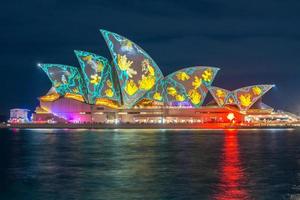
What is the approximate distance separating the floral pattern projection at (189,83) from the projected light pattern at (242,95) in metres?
5.60

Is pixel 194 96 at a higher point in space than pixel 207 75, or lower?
lower

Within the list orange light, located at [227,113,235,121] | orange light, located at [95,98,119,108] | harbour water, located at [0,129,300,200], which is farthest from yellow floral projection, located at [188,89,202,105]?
harbour water, located at [0,129,300,200]

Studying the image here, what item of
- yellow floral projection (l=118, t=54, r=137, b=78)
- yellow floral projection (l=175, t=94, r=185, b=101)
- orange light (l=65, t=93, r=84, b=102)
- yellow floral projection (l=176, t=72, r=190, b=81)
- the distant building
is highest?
yellow floral projection (l=118, t=54, r=137, b=78)

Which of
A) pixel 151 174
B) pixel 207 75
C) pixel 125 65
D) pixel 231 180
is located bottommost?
pixel 231 180

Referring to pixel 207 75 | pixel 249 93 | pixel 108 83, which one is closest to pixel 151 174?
pixel 207 75

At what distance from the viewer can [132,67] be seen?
71.6m

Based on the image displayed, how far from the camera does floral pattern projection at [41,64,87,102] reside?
77.8m

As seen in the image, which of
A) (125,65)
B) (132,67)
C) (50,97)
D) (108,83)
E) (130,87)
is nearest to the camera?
(125,65)

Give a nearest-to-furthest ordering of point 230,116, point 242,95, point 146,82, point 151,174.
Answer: point 151,174 → point 146,82 → point 230,116 → point 242,95

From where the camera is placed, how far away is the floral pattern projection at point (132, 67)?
228 ft

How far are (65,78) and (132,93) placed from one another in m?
10.5

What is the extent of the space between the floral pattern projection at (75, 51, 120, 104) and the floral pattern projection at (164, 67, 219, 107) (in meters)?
7.58

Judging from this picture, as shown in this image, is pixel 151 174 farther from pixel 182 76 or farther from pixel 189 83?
pixel 189 83

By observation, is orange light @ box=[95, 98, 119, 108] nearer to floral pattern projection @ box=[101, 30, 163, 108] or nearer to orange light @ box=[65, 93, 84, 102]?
orange light @ box=[65, 93, 84, 102]
